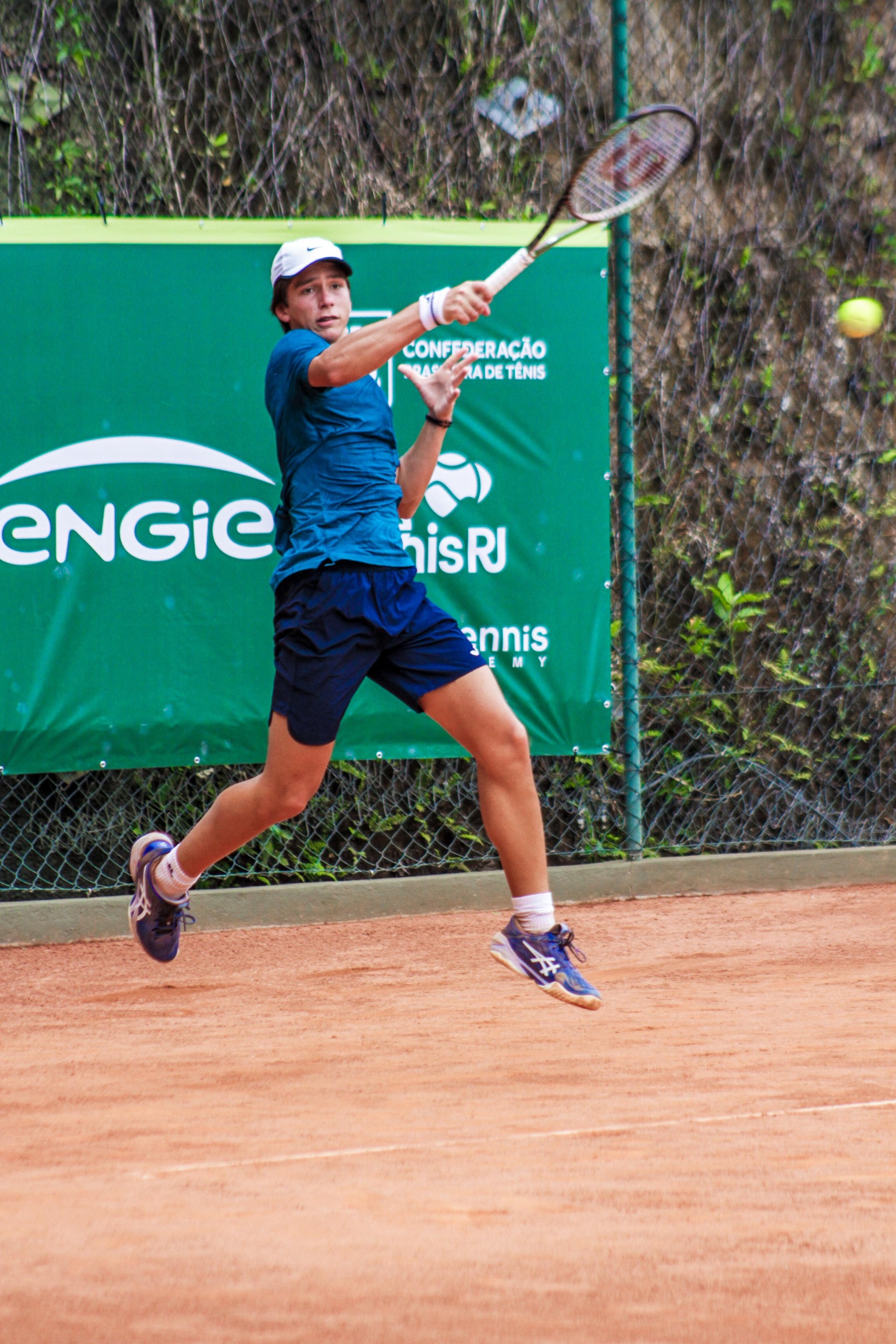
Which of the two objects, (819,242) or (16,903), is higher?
(819,242)

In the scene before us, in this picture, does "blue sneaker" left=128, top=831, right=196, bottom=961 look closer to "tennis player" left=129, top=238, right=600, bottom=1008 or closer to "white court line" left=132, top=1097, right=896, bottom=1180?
"tennis player" left=129, top=238, right=600, bottom=1008

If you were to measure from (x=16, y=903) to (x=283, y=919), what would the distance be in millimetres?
952

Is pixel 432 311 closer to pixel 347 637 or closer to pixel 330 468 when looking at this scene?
pixel 330 468

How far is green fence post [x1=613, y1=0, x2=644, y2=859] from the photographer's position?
18.5ft

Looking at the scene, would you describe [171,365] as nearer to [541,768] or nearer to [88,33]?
[88,33]

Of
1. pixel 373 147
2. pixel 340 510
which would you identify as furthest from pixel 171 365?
pixel 340 510

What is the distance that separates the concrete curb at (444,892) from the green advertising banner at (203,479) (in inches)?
20.2

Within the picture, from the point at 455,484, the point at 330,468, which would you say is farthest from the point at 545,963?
the point at 455,484

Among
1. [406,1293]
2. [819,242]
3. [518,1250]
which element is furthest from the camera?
[819,242]

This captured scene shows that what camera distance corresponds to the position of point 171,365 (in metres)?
5.10

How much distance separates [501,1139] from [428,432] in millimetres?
1774

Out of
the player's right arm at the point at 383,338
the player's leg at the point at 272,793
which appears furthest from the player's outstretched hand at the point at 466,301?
the player's leg at the point at 272,793

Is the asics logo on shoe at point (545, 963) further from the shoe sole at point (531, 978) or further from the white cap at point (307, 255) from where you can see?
the white cap at point (307, 255)

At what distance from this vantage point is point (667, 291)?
611 centimetres
